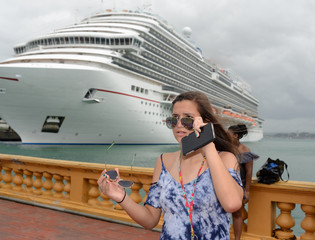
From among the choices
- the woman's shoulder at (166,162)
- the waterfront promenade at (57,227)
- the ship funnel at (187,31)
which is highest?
the ship funnel at (187,31)

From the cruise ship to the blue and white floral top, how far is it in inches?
779

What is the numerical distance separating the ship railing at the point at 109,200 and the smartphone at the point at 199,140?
1.72 meters

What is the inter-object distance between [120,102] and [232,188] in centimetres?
2233

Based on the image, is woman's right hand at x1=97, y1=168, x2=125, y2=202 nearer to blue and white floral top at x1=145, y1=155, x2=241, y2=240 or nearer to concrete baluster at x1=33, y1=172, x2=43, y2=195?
blue and white floral top at x1=145, y1=155, x2=241, y2=240

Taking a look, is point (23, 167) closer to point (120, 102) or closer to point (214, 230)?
point (214, 230)

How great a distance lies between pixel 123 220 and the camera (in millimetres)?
3387

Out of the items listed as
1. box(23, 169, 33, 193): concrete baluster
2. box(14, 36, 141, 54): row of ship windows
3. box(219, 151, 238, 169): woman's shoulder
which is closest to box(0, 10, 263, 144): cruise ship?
box(14, 36, 141, 54): row of ship windows

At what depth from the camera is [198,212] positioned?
4.23 feet

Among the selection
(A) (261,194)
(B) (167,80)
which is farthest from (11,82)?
(A) (261,194)

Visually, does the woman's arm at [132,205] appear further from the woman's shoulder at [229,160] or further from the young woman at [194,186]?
the woman's shoulder at [229,160]

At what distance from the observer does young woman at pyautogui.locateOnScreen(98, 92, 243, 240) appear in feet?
3.97

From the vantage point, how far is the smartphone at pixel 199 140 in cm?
115

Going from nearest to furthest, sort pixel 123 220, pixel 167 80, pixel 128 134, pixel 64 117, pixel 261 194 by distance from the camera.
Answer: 1. pixel 261 194
2. pixel 123 220
3. pixel 64 117
4. pixel 128 134
5. pixel 167 80

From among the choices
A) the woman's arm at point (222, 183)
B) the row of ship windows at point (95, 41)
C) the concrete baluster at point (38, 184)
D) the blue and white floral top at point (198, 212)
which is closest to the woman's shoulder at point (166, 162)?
the blue and white floral top at point (198, 212)
